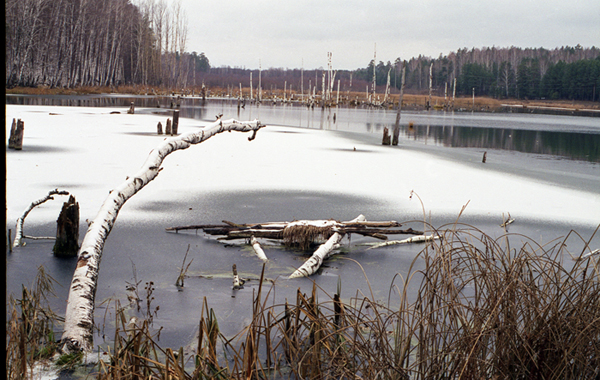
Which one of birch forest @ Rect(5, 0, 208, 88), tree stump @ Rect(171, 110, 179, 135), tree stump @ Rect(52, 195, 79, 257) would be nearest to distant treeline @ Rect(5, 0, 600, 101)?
birch forest @ Rect(5, 0, 208, 88)

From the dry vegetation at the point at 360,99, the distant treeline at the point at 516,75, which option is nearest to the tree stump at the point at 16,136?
the dry vegetation at the point at 360,99

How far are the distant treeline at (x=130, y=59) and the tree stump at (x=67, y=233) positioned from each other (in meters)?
19.4

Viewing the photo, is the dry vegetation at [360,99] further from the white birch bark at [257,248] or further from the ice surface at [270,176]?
the white birch bark at [257,248]

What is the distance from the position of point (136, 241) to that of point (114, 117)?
22270 millimetres

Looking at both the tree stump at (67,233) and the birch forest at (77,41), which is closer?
the tree stump at (67,233)

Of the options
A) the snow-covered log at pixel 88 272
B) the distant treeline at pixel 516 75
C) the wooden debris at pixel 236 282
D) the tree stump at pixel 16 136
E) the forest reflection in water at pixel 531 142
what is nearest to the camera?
the snow-covered log at pixel 88 272

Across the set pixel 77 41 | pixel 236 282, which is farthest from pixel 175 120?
pixel 77 41

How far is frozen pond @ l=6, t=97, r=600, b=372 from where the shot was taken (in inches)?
229

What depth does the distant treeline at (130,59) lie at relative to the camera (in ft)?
169

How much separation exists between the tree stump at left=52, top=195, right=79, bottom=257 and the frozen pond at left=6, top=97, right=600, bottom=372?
0.15 meters

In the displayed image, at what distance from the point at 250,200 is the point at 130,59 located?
73.9 m

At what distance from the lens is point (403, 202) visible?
10781mm

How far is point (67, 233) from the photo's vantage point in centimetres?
656

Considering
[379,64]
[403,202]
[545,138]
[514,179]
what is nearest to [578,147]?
[545,138]
